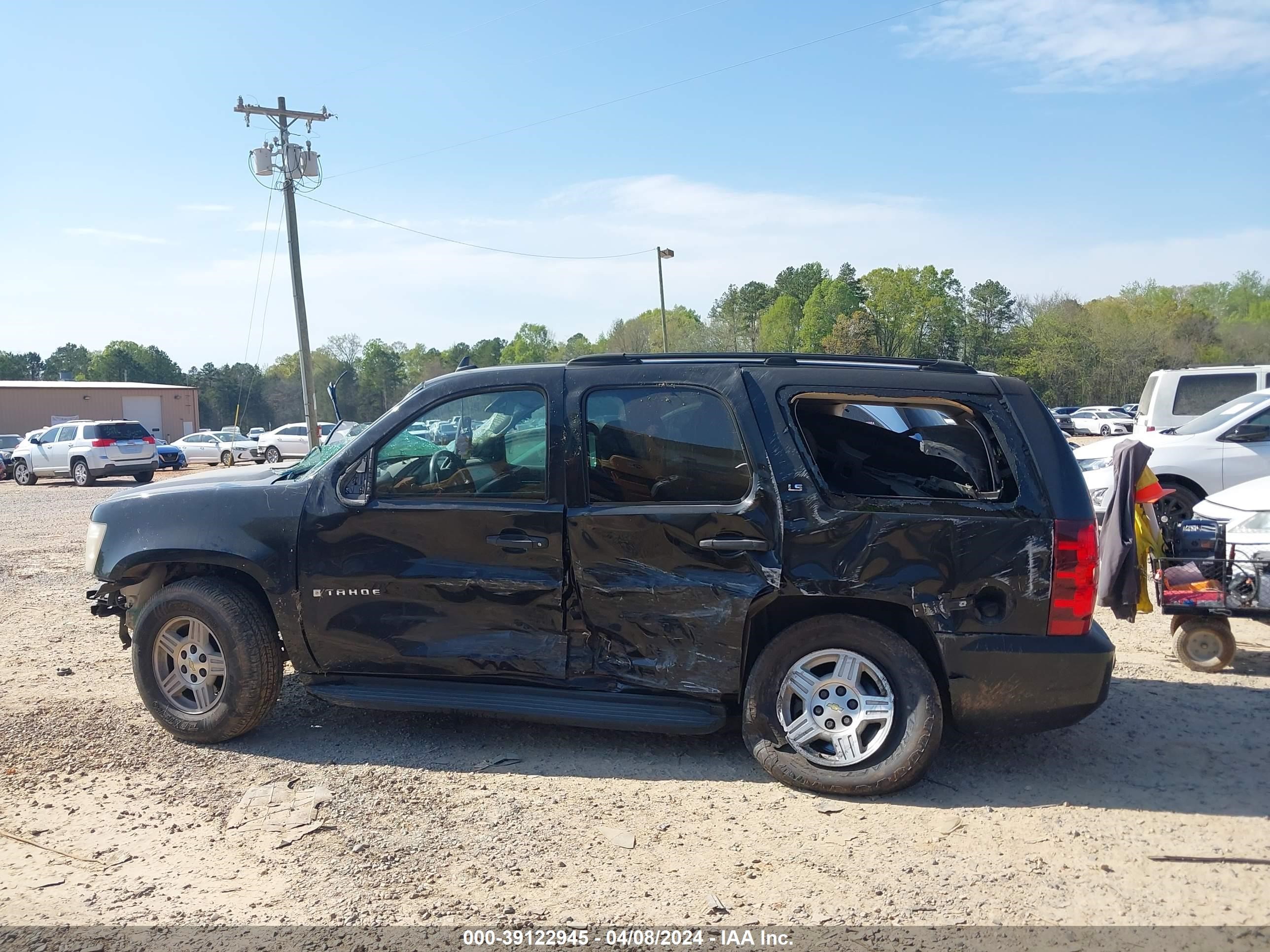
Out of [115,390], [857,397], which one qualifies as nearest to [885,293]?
[115,390]

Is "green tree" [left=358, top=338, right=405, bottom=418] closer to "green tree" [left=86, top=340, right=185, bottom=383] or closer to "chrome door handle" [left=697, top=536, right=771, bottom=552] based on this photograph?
"green tree" [left=86, top=340, right=185, bottom=383]

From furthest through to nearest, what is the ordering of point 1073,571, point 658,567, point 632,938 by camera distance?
point 658,567 < point 1073,571 < point 632,938

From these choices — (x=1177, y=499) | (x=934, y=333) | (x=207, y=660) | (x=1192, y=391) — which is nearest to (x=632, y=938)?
(x=207, y=660)

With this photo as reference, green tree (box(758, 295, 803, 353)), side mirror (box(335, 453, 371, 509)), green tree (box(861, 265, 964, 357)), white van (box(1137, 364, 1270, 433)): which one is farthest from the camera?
green tree (box(758, 295, 803, 353))

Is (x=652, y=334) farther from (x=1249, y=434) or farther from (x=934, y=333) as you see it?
(x=1249, y=434)

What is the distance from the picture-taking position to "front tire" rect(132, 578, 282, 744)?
4.76 meters

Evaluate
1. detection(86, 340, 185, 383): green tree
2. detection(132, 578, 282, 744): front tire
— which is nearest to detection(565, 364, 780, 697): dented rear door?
detection(132, 578, 282, 744): front tire

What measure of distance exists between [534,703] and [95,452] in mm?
25939

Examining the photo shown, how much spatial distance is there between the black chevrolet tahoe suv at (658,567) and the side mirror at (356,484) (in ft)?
0.03

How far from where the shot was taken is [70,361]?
114 meters

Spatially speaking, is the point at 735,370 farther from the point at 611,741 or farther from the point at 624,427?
the point at 611,741

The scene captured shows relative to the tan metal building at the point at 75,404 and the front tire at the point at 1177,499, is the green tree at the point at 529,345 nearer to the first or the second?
the tan metal building at the point at 75,404

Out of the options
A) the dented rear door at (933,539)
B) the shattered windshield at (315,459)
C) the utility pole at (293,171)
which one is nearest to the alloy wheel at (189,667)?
the shattered windshield at (315,459)

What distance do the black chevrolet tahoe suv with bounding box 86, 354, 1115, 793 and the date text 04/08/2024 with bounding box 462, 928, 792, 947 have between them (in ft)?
3.88
